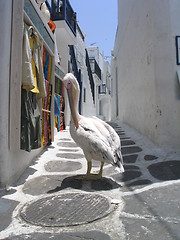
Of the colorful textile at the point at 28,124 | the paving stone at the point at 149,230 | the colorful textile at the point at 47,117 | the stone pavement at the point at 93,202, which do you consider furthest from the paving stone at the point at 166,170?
the colorful textile at the point at 47,117

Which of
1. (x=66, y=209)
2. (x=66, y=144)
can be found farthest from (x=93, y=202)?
(x=66, y=144)

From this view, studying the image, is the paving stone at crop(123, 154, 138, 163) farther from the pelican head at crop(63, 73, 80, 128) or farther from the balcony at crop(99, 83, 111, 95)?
the balcony at crop(99, 83, 111, 95)

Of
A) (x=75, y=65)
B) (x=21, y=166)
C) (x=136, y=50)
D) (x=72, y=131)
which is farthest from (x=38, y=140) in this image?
(x=75, y=65)

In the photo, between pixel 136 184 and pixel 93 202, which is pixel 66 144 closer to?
pixel 136 184

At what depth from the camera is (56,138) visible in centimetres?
624

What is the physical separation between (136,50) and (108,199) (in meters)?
5.99

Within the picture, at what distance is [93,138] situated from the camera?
10.2ft

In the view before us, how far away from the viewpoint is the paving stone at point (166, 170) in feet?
11.1

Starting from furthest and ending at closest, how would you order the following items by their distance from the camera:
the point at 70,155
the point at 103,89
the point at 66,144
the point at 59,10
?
the point at 103,89 < the point at 59,10 < the point at 66,144 < the point at 70,155

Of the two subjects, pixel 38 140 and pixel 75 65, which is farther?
pixel 75 65

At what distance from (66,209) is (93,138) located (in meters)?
1.09

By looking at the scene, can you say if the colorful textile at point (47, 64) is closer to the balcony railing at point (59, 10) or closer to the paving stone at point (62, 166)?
the paving stone at point (62, 166)

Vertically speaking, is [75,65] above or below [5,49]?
above

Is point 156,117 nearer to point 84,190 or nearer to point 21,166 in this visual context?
point 84,190
